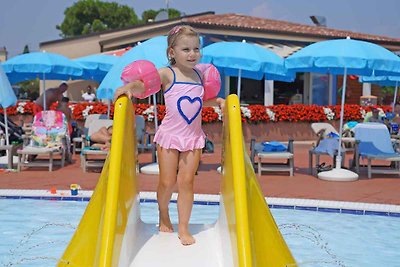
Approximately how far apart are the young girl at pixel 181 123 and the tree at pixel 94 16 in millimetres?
56880

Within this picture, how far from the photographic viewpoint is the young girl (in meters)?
4.15

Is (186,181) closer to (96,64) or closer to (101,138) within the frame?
(101,138)

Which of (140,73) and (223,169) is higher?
(140,73)

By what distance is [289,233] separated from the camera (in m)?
7.11

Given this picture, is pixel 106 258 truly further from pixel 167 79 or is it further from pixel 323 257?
pixel 323 257

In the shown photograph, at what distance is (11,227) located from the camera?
7.40m

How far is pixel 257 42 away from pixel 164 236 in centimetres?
1945

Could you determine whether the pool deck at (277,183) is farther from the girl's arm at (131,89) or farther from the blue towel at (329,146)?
the girl's arm at (131,89)

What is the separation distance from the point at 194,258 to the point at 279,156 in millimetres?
7232

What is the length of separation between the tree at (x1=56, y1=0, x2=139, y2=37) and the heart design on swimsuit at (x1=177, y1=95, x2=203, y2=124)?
5694cm

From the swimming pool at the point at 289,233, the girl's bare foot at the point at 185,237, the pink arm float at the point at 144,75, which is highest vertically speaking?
the pink arm float at the point at 144,75

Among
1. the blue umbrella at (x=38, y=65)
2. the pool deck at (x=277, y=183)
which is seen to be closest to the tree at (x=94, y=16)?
the blue umbrella at (x=38, y=65)

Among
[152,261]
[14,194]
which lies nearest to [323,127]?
[14,194]

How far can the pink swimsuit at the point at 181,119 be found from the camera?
4148 millimetres
